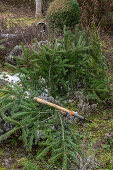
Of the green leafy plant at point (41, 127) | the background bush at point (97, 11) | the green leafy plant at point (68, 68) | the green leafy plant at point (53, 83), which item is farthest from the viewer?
the background bush at point (97, 11)

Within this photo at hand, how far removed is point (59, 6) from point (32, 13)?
752cm

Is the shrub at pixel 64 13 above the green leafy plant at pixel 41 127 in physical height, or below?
above

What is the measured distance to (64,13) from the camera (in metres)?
7.57

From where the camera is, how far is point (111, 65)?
624cm

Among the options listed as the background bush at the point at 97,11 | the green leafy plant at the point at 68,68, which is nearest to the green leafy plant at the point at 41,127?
the green leafy plant at the point at 68,68

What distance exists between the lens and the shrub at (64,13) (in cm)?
754

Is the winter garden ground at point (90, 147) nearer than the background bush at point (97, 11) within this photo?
Yes

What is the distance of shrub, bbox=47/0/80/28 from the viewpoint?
7.54 metres

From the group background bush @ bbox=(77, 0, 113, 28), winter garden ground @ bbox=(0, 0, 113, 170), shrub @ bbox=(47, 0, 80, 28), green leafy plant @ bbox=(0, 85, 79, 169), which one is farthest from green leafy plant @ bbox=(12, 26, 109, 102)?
background bush @ bbox=(77, 0, 113, 28)

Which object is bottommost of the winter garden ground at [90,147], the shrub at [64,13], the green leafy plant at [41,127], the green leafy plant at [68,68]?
the winter garden ground at [90,147]

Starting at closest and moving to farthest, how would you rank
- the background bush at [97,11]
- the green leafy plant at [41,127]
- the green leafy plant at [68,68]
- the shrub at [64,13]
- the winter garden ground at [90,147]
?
the green leafy plant at [41,127]
the winter garden ground at [90,147]
the green leafy plant at [68,68]
the shrub at [64,13]
the background bush at [97,11]

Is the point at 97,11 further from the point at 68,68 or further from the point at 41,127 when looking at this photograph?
the point at 41,127

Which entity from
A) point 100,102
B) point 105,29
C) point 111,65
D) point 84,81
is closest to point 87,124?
point 100,102

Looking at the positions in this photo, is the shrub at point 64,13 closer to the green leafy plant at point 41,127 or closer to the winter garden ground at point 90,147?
the winter garden ground at point 90,147
